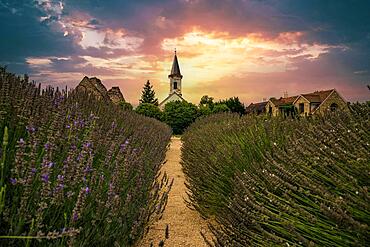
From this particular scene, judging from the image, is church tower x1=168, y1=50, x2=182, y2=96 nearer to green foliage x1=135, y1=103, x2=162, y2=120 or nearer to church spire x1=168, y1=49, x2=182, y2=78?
church spire x1=168, y1=49, x2=182, y2=78

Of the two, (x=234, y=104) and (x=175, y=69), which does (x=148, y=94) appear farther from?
(x=234, y=104)

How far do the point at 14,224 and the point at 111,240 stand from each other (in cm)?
78

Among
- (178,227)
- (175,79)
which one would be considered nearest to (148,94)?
(175,79)

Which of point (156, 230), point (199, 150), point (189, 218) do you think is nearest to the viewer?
point (156, 230)

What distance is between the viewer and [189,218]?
3.89m

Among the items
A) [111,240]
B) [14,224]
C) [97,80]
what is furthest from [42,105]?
Answer: [97,80]

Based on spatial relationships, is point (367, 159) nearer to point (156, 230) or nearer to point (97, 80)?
point (156, 230)

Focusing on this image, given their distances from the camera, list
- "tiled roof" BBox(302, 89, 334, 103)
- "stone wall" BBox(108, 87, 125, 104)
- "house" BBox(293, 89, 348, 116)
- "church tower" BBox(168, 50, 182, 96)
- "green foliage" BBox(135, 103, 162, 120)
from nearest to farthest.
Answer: "stone wall" BBox(108, 87, 125, 104)
"green foliage" BBox(135, 103, 162, 120)
"house" BBox(293, 89, 348, 116)
"tiled roof" BBox(302, 89, 334, 103)
"church tower" BBox(168, 50, 182, 96)

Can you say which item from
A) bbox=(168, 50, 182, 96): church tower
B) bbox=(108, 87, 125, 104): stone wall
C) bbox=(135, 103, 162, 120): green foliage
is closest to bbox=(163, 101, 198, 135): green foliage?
bbox=(135, 103, 162, 120): green foliage

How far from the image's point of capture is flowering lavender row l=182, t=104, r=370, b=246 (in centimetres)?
141

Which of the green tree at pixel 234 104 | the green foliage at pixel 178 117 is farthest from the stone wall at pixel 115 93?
the green tree at pixel 234 104

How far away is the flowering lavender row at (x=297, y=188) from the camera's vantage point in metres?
1.41

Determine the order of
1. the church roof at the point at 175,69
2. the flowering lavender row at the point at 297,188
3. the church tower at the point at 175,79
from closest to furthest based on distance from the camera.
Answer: the flowering lavender row at the point at 297,188
the church tower at the point at 175,79
the church roof at the point at 175,69

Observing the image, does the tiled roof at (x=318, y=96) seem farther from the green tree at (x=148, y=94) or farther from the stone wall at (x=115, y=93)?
the green tree at (x=148, y=94)
